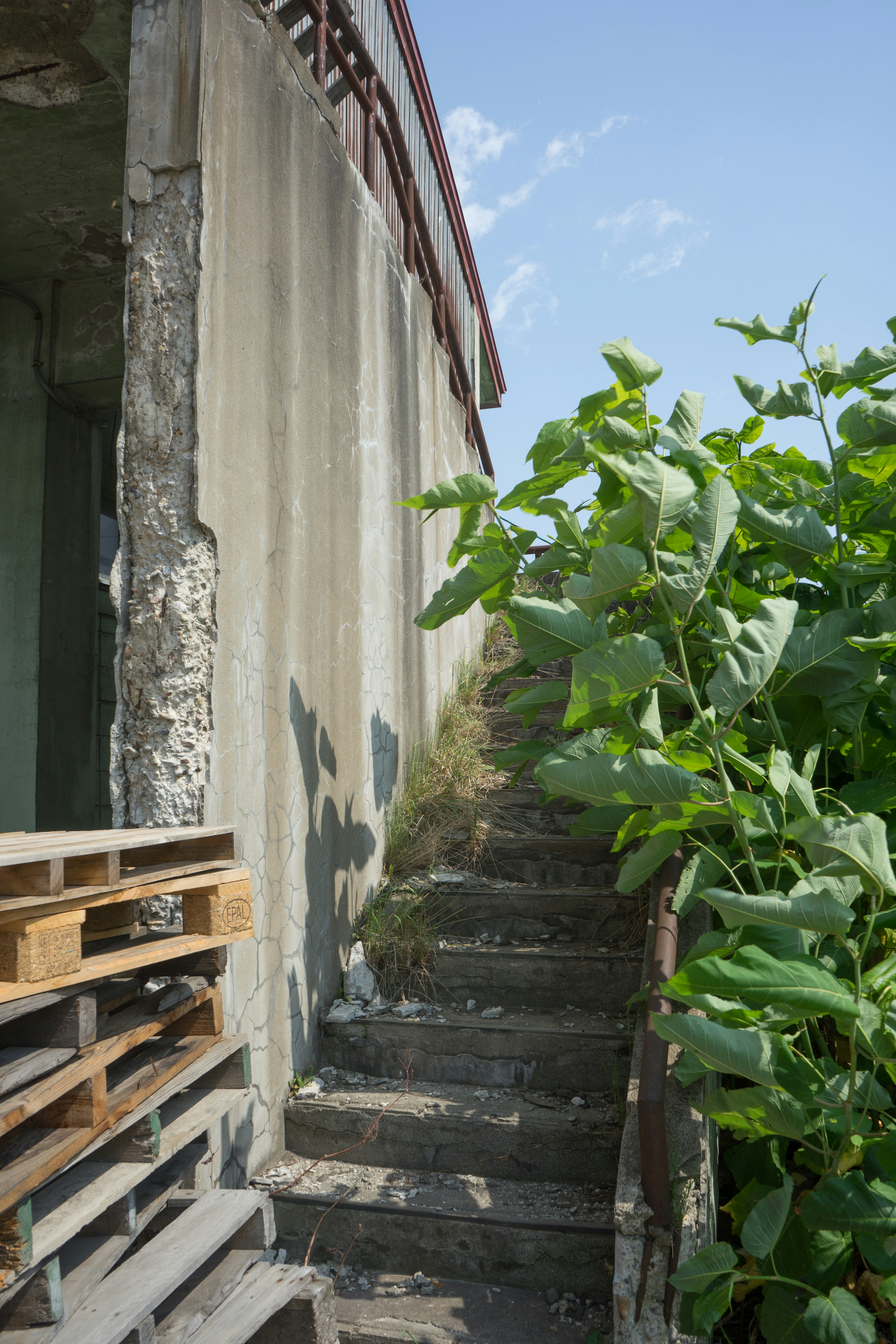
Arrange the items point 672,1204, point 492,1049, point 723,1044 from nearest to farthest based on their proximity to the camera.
A: point 723,1044 < point 672,1204 < point 492,1049

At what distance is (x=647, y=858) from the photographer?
5.81 feet

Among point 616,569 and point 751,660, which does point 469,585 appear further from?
point 751,660

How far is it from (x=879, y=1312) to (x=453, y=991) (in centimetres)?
161

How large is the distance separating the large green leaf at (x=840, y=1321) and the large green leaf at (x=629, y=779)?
2.62 feet

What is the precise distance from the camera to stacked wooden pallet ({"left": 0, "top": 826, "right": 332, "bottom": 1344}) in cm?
142

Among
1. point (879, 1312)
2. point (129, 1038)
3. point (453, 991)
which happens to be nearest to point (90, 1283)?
point (129, 1038)

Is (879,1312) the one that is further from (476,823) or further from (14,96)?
(14,96)

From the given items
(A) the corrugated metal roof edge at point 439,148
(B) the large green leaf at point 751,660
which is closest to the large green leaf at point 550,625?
(B) the large green leaf at point 751,660

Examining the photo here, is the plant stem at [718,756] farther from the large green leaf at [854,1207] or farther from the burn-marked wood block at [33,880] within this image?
the burn-marked wood block at [33,880]

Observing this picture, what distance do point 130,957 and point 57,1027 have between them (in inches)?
7.3

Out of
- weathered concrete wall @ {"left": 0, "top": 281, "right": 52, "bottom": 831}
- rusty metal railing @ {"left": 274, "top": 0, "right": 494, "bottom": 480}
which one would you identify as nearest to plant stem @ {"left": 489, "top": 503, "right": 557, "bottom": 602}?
rusty metal railing @ {"left": 274, "top": 0, "right": 494, "bottom": 480}

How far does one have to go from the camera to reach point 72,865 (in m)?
1.64

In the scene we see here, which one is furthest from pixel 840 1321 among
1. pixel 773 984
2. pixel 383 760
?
pixel 383 760

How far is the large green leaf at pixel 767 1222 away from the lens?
1.45 meters
